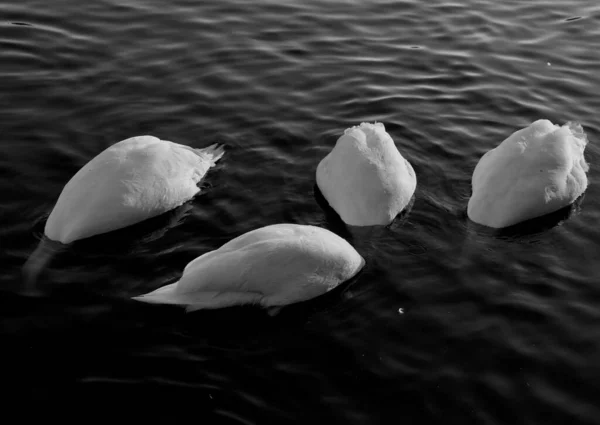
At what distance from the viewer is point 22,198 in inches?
446

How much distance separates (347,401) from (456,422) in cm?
102

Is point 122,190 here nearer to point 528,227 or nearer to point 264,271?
point 264,271

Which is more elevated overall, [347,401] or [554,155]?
[554,155]

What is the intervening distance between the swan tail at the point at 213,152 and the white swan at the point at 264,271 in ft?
9.15

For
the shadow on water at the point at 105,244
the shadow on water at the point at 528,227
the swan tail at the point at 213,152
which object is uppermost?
the swan tail at the point at 213,152

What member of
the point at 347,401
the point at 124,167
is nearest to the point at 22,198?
the point at 124,167

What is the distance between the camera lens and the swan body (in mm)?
10367

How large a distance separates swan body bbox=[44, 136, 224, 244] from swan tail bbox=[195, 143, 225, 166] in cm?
76

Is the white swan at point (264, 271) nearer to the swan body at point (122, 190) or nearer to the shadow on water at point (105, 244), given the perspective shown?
the shadow on water at point (105, 244)

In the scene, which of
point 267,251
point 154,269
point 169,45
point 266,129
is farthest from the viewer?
point 169,45

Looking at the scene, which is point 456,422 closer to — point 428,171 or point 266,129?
point 428,171

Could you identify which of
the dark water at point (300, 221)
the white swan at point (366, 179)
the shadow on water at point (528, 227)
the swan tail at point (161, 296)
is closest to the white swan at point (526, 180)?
the shadow on water at point (528, 227)

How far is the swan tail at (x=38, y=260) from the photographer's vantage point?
9812mm

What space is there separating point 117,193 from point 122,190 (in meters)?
0.08
